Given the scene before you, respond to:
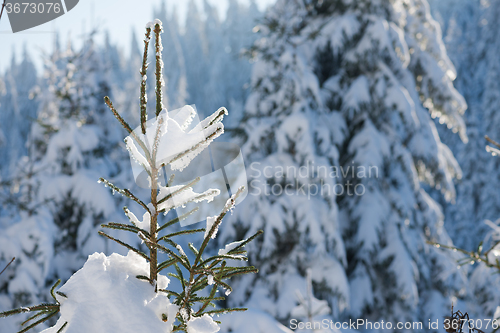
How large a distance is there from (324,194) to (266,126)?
164cm

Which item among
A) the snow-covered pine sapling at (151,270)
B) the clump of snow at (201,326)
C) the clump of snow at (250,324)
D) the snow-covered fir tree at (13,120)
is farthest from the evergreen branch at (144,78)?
the snow-covered fir tree at (13,120)

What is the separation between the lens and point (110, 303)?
0.89 meters

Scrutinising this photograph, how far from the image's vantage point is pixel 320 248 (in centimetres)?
531

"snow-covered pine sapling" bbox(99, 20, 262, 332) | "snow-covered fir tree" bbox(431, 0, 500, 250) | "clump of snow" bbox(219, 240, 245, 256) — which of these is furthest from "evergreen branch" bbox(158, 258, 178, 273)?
"snow-covered fir tree" bbox(431, 0, 500, 250)

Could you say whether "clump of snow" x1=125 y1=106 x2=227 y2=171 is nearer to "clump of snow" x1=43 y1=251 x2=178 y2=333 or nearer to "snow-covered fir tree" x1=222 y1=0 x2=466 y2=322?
"clump of snow" x1=43 y1=251 x2=178 y2=333

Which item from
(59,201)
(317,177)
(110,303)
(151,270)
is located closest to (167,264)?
(151,270)

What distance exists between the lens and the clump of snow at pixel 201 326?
0.91 meters

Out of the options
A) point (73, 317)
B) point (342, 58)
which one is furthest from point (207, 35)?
point (73, 317)

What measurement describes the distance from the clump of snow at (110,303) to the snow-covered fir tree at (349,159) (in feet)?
14.9

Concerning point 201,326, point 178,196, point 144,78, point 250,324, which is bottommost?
point 250,324

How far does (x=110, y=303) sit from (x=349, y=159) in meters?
5.89

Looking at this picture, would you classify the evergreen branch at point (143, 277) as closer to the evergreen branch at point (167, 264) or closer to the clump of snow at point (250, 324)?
the evergreen branch at point (167, 264)

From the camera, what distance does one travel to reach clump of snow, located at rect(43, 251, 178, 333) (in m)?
0.86

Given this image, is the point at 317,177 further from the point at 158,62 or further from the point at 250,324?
the point at 158,62
